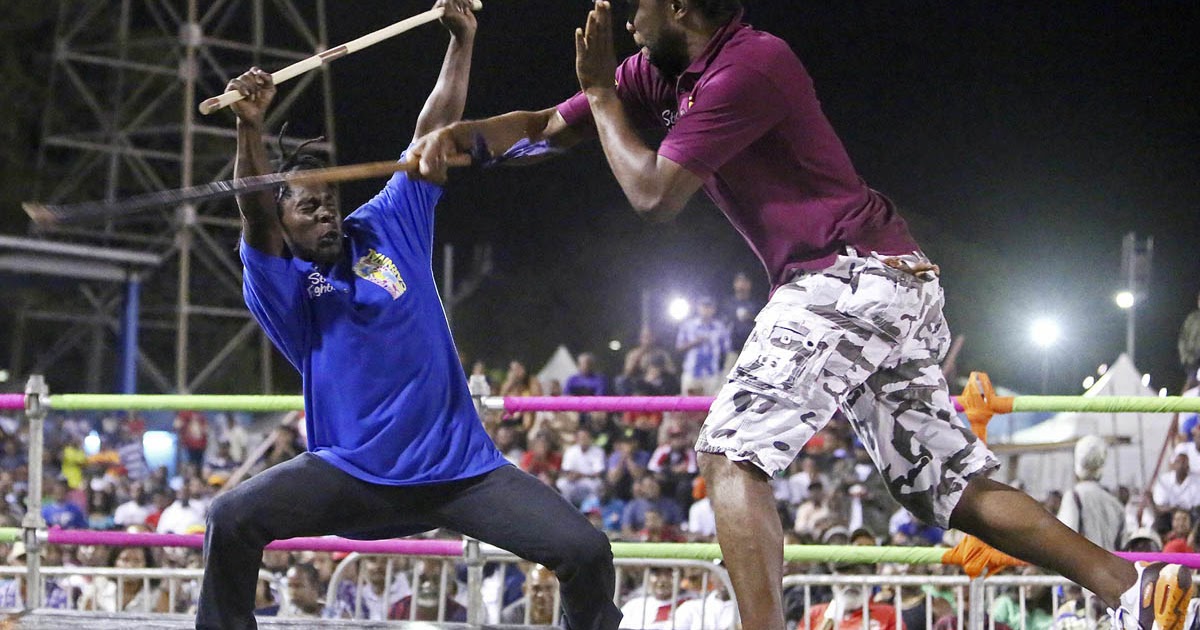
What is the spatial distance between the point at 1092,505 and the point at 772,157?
486 cm

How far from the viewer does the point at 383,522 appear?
12.5 feet

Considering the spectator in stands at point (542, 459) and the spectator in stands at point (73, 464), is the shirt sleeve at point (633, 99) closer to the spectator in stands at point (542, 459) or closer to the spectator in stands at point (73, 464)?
the spectator in stands at point (542, 459)

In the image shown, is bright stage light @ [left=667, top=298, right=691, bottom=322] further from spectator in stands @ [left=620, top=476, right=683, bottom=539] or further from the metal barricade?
the metal barricade

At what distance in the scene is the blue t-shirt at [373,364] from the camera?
378 cm

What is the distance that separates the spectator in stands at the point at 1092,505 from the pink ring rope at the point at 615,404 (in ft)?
10.4

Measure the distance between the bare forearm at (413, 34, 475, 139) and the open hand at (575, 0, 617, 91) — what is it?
1014 mm

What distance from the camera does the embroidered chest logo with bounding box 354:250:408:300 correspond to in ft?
12.8

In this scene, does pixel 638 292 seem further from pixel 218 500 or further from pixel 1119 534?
pixel 218 500

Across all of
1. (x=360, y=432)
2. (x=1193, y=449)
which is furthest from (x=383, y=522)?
(x=1193, y=449)

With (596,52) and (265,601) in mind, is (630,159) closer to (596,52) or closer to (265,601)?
(596,52)

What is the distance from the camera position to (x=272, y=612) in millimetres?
7254

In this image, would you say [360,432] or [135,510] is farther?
[135,510]

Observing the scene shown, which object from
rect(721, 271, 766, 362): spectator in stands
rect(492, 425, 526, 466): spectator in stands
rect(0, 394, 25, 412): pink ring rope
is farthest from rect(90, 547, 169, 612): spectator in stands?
rect(721, 271, 766, 362): spectator in stands

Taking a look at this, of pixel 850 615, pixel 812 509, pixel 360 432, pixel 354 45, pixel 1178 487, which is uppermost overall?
pixel 354 45
